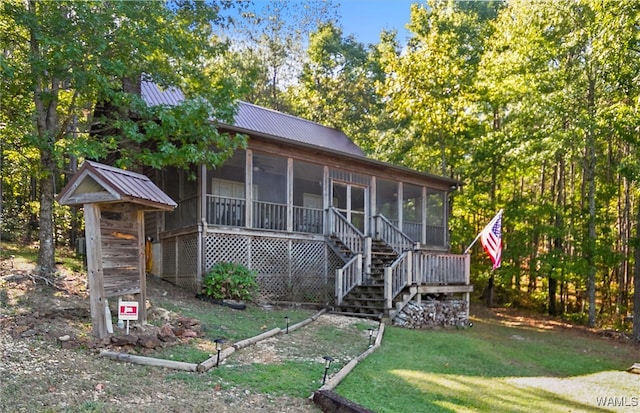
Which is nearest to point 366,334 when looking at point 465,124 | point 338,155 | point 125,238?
point 125,238

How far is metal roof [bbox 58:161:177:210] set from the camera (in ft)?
18.1

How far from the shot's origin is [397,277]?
36.7ft

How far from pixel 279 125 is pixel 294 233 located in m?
6.27

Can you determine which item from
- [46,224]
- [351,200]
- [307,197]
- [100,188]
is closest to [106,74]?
[46,224]

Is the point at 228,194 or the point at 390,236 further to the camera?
the point at 390,236

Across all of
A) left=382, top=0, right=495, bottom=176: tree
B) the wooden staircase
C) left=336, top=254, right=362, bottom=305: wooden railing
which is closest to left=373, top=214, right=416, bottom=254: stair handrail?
the wooden staircase

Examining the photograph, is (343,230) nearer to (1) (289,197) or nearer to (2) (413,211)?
(1) (289,197)

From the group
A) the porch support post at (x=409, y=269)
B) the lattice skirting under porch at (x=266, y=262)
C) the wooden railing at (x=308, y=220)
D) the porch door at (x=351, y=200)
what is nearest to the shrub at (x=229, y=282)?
the lattice skirting under porch at (x=266, y=262)

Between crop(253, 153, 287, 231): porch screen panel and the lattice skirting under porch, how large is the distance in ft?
2.23

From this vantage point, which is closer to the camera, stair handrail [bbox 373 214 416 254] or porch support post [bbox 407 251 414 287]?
porch support post [bbox 407 251 414 287]

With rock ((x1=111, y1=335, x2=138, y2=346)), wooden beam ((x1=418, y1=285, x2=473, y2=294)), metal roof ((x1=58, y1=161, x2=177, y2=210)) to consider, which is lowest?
wooden beam ((x1=418, y1=285, x2=473, y2=294))

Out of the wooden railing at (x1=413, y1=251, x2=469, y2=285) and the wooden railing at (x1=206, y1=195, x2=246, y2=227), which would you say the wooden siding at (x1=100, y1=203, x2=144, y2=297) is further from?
the wooden railing at (x1=413, y1=251, x2=469, y2=285)

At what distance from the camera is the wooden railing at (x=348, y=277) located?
37.4 ft

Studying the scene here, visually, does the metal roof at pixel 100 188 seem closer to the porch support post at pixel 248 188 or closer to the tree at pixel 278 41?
the porch support post at pixel 248 188
